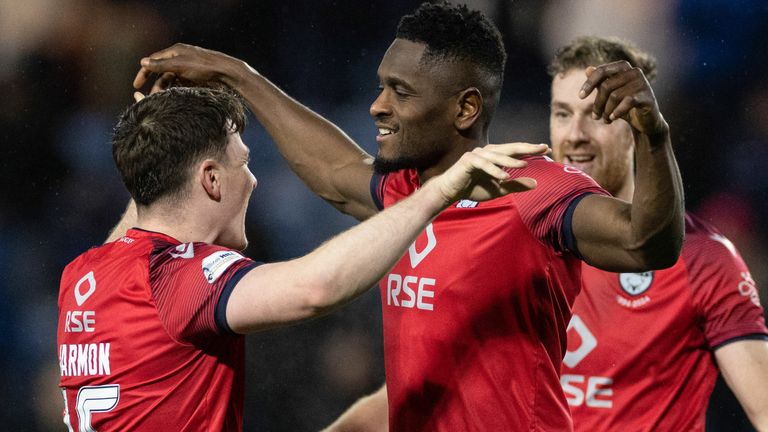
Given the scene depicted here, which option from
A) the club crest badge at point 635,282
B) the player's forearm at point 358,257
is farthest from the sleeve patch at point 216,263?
the club crest badge at point 635,282

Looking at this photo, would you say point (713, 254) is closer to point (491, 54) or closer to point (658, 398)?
point (658, 398)

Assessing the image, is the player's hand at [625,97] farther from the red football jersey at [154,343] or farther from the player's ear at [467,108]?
the red football jersey at [154,343]

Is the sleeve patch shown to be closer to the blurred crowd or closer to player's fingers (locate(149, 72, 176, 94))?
player's fingers (locate(149, 72, 176, 94))

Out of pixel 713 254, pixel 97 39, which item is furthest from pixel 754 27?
pixel 97 39

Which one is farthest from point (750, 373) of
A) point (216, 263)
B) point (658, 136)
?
point (216, 263)

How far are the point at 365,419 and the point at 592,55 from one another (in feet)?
5.84

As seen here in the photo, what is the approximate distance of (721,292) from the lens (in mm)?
3506

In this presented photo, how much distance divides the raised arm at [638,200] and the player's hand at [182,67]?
1487 mm

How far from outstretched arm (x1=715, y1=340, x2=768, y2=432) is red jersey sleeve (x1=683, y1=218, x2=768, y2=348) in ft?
0.13

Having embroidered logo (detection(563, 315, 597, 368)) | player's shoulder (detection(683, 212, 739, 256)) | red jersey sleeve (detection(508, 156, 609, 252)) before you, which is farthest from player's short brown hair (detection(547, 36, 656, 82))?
red jersey sleeve (detection(508, 156, 609, 252))

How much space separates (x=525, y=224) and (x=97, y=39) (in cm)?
406

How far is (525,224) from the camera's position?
254 centimetres

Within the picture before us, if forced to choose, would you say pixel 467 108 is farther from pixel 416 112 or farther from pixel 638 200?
pixel 638 200

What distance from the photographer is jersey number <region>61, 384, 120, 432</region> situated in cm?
240
